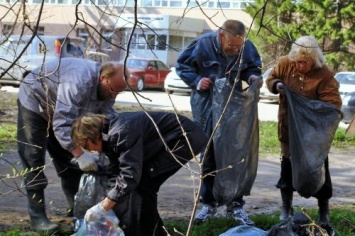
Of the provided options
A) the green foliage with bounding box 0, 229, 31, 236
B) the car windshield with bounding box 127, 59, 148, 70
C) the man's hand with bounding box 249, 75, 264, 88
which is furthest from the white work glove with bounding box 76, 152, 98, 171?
the car windshield with bounding box 127, 59, 148, 70

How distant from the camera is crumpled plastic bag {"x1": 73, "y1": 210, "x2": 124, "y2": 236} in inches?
176

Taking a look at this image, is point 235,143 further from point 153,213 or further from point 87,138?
point 87,138

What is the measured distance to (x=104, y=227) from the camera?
4.48m

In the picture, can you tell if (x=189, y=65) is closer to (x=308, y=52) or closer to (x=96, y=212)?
(x=308, y=52)

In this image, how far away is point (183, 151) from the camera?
4.64 meters

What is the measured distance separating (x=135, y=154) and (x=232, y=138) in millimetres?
1251

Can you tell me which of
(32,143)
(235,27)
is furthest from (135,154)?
(235,27)

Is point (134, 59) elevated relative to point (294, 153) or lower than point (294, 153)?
lower

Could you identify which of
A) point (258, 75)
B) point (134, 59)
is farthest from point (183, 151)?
point (134, 59)

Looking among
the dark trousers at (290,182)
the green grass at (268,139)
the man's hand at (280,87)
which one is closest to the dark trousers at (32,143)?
the man's hand at (280,87)

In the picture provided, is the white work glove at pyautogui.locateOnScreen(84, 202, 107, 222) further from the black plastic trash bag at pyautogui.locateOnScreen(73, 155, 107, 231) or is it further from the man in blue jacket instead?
the man in blue jacket

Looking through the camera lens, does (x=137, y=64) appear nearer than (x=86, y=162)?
No

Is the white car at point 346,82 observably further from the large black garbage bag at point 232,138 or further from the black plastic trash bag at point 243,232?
the black plastic trash bag at point 243,232

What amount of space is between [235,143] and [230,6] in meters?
34.9
